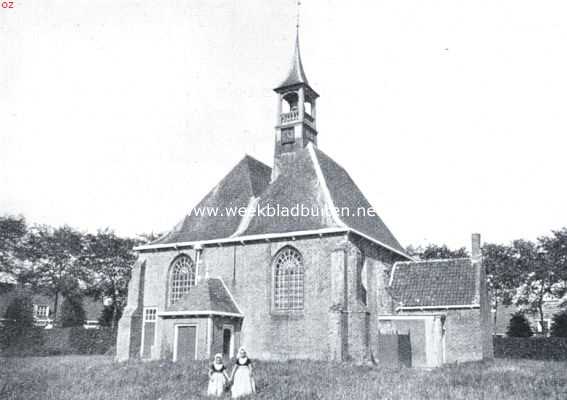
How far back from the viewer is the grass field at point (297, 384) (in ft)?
46.5

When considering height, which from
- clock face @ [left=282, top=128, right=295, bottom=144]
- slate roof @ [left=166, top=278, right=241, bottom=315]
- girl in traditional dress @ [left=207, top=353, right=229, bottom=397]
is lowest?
girl in traditional dress @ [left=207, top=353, right=229, bottom=397]

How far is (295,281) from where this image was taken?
2666cm

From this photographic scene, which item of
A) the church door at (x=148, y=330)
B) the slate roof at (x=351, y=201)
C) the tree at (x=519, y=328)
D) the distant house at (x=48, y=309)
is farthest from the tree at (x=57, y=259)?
the tree at (x=519, y=328)

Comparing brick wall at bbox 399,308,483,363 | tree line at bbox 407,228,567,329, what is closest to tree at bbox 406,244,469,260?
tree line at bbox 407,228,567,329

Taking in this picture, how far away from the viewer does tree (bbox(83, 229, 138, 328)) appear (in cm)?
5453

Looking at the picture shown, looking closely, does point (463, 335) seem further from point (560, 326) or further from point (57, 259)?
point (57, 259)

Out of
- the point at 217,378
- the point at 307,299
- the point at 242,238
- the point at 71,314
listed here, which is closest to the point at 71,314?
the point at 71,314

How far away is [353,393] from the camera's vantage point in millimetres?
14289

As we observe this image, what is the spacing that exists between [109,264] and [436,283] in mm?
36340

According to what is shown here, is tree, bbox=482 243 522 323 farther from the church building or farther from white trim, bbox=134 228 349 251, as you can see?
white trim, bbox=134 228 349 251

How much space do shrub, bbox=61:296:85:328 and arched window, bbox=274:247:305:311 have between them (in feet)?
95.7

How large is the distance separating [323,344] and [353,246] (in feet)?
15.1

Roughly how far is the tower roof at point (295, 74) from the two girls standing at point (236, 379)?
828 inches

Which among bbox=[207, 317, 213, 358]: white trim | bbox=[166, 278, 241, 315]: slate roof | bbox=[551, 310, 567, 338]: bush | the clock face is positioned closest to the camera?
bbox=[207, 317, 213, 358]: white trim
